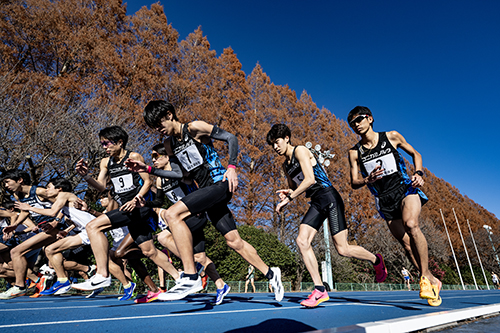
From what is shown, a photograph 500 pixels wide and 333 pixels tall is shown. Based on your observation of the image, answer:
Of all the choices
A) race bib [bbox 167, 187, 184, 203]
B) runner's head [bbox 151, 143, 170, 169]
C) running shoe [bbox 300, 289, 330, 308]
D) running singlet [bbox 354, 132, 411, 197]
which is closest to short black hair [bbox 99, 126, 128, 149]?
runner's head [bbox 151, 143, 170, 169]

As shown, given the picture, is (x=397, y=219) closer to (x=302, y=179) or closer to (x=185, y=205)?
(x=302, y=179)

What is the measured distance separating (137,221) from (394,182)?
3.49m

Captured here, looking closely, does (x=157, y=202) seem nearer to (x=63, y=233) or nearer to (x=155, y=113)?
(x=155, y=113)

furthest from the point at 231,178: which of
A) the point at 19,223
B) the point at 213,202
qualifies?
the point at 19,223

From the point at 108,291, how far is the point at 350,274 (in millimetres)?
16646

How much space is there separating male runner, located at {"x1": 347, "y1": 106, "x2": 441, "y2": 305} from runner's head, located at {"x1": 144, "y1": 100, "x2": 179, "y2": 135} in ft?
7.90

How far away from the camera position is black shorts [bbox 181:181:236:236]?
309cm

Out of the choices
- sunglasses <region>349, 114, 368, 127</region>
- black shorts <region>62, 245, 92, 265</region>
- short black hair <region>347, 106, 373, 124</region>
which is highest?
short black hair <region>347, 106, 373, 124</region>

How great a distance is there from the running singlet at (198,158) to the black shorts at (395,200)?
2098 millimetres

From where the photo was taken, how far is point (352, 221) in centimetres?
2331

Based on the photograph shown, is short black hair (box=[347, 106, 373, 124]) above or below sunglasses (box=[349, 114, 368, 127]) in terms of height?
above

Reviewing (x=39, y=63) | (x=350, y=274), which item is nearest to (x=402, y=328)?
(x=39, y=63)

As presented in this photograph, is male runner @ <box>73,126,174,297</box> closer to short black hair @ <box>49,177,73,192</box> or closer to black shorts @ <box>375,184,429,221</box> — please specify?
short black hair @ <box>49,177,73,192</box>

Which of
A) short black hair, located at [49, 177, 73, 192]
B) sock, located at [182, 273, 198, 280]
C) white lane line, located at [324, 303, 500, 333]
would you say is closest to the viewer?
white lane line, located at [324, 303, 500, 333]
